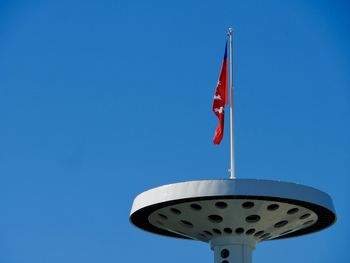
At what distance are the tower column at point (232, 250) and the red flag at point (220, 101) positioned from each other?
4.70 metres

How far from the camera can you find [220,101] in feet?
123

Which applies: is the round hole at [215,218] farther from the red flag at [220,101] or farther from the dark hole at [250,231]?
the red flag at [220,101]

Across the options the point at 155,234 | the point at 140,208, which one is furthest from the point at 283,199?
the point at 155,234

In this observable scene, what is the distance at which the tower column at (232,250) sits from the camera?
3591 centimetres

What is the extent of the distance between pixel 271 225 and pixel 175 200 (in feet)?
17.6

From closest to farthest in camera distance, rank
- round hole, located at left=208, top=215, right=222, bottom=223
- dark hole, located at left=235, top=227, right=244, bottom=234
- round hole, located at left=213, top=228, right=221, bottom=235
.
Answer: round hole, located at left=208, top=215, right=222, bottom=223, dark hole, located at left=235, top=227, right=244, bottom=234, round hole, located at left=213, top=228, right=221, bottom=235

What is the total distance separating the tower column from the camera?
35906 millimetres

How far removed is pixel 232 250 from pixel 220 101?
7120 millimetres

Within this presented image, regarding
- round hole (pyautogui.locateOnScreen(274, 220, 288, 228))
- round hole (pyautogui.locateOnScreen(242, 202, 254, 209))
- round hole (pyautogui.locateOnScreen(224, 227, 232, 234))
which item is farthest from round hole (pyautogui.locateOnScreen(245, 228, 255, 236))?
round hole (pyautogui.locateOnScreen(242, 202, 254, 209))

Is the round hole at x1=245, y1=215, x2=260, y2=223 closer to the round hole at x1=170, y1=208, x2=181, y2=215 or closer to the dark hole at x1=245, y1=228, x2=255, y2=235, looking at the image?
the dark hole at x1=245, y1=228, x2=255, y2=235

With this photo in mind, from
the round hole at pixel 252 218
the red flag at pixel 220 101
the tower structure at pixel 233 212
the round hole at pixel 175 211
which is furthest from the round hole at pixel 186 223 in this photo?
the red flag at pixel 220 101

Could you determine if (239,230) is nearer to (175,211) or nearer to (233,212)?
(233,212)

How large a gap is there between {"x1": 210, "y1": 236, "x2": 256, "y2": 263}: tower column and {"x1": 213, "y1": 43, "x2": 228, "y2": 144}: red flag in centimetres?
470

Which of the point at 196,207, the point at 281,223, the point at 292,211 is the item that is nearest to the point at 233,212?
the point at 196,207
